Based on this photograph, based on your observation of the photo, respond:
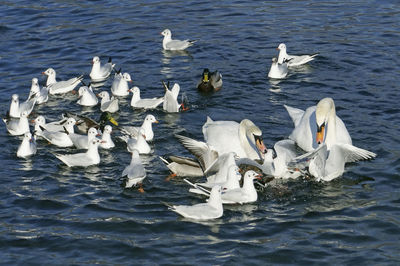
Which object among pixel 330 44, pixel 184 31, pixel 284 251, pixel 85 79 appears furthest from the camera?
pixel 184 31

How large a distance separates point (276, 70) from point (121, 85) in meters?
3.84

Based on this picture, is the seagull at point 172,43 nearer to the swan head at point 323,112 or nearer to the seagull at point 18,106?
the seagull at point 18,106

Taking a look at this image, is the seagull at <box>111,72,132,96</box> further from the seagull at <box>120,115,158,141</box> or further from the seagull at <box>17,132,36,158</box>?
the seagull at <box>17,132,36,158</box>

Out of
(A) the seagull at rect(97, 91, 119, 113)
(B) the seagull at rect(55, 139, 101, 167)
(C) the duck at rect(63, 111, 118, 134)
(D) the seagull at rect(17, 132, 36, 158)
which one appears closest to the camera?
(B) the seagull at rect(55, 139, 101, 167)

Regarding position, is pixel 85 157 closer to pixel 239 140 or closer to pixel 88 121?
pixel 88 121

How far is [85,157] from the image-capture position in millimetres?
14227

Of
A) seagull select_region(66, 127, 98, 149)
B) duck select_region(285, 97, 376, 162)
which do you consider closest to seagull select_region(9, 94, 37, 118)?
seagull select_region(66, 127, 98, 149)

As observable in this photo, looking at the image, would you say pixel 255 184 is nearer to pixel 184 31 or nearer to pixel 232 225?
pixel 232 225

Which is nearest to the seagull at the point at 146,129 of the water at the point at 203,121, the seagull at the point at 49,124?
the water at the point at 203,121

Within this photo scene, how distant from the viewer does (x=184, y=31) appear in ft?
77.8

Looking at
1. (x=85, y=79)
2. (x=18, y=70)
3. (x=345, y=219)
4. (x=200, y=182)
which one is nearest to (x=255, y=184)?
(x=200, y=182)

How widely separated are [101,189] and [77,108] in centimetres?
509

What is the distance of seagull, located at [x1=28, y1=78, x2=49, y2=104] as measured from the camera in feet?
59.0

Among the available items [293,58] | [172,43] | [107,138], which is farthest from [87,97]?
[293,58]
